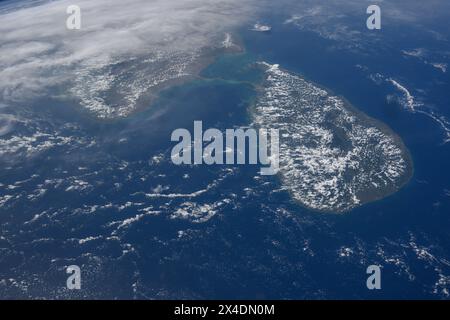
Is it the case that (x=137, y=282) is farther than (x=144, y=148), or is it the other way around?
(x=144, y=148)

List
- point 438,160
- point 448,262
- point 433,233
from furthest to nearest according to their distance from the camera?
1. point 438,160
2. point 433,233
3. point 448,262

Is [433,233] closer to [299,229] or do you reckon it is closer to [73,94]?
[299,229]

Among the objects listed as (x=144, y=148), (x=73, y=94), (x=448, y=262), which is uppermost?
(x=73, y=94)

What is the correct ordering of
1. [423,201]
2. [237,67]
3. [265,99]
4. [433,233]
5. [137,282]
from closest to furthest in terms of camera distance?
[137,282] → [433,233] → [423,201] → [265,99] → [237,67]

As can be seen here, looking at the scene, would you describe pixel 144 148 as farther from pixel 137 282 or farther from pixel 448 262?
pixel 448 262

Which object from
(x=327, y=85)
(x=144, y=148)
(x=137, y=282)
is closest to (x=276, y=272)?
(x=137, y=282)

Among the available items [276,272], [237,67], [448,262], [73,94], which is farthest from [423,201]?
[73,94]
